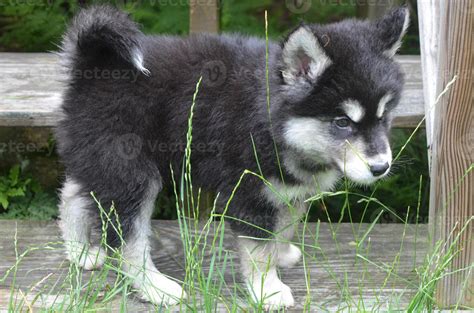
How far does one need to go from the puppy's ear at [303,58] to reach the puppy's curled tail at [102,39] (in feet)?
2.03

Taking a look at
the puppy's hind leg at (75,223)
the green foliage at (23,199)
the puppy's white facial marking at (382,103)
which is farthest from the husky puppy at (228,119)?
the green foliage at (23,199)

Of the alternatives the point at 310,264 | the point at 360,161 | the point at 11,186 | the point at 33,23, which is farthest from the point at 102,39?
the point at 33,23

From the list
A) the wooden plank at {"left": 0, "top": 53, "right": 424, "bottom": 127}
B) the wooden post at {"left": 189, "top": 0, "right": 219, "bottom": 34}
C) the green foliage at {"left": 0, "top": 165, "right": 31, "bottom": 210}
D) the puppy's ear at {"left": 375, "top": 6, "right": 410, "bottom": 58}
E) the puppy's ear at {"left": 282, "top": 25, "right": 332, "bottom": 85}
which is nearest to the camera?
the puppy's ear at {"left": 282, "top": 25, "right": 332, "bottom": 85}

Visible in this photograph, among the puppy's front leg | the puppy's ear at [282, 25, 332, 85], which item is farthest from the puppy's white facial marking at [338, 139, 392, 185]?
the puppy's front leg

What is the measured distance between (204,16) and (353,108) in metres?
1.66

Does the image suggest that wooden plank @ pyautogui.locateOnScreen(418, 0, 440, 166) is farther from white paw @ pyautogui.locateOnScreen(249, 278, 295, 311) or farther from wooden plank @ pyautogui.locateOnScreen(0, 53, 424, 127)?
white paw @ pyautogui.locateOnScreen(249, 278, 295, 311)

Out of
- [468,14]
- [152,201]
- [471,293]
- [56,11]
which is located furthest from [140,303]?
[56,11]

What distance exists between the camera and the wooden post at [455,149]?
9.93 ft

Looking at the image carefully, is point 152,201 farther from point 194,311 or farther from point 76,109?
point 194,311

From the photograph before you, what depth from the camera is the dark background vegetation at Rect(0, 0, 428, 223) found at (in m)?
5.05

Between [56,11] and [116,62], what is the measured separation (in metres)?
2.31

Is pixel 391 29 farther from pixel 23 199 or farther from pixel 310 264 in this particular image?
pixel 23 199

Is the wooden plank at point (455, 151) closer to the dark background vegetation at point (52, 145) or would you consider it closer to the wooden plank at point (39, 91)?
the wooden plank at point (39, 91)

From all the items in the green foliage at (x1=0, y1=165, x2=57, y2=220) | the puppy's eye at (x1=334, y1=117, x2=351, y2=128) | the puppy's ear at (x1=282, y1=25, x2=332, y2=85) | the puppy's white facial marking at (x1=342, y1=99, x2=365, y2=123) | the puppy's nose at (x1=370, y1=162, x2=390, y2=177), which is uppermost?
the puppy's ear at (x1=282, y1=25, x2=332, y2=85)
